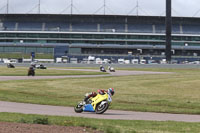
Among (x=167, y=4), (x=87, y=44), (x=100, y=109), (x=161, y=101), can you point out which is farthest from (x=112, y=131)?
(x=87, y=44)

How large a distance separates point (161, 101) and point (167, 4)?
3814 inches

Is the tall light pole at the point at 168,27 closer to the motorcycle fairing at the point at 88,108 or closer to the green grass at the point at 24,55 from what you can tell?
the green grass at the point at 24,55

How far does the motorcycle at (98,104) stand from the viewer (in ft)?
58.1

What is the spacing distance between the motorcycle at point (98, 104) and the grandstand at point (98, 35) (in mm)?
125403

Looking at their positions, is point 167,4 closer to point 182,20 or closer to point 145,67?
point 145,67

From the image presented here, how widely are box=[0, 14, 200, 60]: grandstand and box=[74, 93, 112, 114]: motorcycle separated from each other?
411ft

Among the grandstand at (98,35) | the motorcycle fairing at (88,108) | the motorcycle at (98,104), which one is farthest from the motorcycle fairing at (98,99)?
the grandstand at (98,35)

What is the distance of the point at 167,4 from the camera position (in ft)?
389

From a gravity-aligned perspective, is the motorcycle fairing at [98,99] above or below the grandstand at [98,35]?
below

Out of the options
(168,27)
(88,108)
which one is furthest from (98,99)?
(168,27)

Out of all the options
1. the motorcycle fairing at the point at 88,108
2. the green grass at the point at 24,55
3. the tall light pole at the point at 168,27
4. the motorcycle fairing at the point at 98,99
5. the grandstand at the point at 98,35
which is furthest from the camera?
the grandstand at the point at 98,35

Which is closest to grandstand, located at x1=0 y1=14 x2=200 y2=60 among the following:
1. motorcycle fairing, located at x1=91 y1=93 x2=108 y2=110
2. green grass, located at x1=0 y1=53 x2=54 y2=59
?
green grass, located at x1=0 y1=53 x2=54 y2=59

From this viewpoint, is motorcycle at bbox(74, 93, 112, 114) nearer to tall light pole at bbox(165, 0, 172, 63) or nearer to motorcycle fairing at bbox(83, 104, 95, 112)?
motorcycle fairing at bbox(83, 104, 95, 112)

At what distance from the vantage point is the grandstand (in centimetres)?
14912
